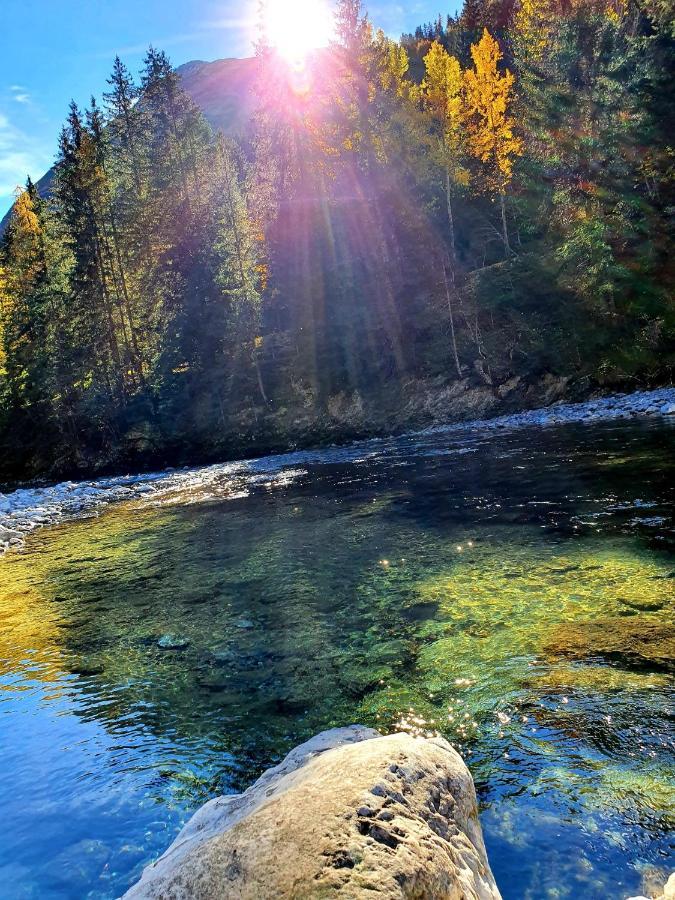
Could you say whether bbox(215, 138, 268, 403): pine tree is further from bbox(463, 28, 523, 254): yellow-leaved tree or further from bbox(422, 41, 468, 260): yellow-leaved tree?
bbox(463, 28, 523, 254): yellow-leaved tree

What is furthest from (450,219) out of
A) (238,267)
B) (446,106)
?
(238,267)

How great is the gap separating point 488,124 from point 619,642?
43.3m

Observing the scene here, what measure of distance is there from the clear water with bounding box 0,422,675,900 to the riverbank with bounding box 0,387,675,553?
9.64 m

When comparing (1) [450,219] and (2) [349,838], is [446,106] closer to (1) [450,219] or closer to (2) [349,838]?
(1) [450,219]

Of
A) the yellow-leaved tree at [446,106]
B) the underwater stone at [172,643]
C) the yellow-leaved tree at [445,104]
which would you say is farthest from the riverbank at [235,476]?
the yellow-leaved tree at [445,104]

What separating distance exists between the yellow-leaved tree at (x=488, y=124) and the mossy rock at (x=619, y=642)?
3908cm

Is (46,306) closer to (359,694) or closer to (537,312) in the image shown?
(537,312)

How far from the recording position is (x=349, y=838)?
307cm

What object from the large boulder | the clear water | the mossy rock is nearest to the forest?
the clear water

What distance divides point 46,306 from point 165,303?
1071 centimetres

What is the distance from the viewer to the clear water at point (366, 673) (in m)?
4.41

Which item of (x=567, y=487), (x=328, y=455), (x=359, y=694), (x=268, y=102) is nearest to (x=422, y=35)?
(x=268, y=102)

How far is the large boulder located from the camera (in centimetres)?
292

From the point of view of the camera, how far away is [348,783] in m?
3.53
